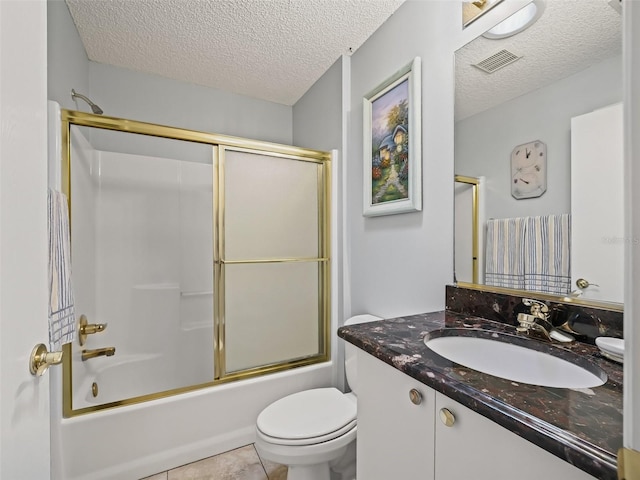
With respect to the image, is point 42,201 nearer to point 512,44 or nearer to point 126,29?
point 512,44

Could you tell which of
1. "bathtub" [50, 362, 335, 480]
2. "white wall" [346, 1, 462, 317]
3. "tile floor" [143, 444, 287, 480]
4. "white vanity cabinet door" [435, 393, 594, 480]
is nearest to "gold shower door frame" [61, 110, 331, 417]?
"bathtub" [50, 362, 335, 480]

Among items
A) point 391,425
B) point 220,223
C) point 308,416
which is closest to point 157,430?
point 308,416

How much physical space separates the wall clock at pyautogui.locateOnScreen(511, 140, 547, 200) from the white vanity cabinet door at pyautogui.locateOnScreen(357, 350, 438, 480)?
2.52 feet

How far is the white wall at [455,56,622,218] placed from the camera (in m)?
0.86

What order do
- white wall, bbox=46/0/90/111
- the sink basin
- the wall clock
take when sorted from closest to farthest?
the sink basin, the wall clock, white wall, bbox=46/0/90/111

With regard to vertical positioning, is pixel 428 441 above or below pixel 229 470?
above

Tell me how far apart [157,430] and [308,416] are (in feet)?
2.71

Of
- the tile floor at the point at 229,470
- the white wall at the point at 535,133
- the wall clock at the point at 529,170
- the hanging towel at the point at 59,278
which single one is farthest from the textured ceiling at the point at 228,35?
the tile floor at the point at 229,470

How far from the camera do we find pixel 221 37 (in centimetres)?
180

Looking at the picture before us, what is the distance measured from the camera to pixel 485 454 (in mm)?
565

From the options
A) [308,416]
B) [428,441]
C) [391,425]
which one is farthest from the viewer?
[308,416]

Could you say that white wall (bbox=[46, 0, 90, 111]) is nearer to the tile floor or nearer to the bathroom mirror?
the bathroom mirror

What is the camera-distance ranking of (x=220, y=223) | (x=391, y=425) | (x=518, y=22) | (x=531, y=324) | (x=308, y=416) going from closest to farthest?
(x=391, y=425) → (x=531, y=324) → (x=518, y=22) → (x=308, y=416) → (x=220, y=223)

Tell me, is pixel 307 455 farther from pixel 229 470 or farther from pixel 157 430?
pixel 157 430
